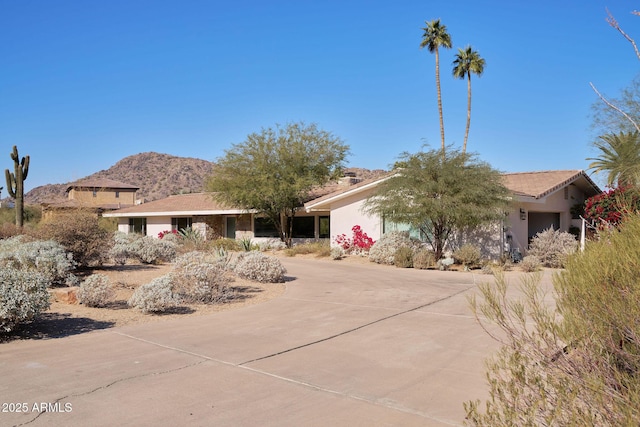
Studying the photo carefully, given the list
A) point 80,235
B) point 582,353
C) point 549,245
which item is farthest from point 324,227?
point 582,353

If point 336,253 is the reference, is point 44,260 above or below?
above

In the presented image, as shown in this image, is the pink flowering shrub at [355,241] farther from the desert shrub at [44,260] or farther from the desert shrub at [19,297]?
the desert shrub at [19,297]

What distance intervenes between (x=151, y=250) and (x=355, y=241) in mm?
10232

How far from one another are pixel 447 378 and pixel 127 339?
4.83m

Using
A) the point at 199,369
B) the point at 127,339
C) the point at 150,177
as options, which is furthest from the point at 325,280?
the point at 150,177

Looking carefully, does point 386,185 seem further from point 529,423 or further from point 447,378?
point 529,423

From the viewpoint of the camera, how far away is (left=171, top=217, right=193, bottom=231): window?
36.4 metres

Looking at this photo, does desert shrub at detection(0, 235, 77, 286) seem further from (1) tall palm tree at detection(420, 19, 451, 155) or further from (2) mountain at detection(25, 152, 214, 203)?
(2) mountain at detection(25, 152, 214, 203)

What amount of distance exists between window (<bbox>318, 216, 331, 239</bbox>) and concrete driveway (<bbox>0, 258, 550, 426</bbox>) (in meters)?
18.7

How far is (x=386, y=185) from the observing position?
2047cm

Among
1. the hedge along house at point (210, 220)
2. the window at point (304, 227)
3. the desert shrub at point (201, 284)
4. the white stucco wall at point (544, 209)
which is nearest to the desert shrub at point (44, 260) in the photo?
the desert shrub at point (201, 284)

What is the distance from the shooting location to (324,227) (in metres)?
29.2

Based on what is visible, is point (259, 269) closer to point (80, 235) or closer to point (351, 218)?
point (80, 235)

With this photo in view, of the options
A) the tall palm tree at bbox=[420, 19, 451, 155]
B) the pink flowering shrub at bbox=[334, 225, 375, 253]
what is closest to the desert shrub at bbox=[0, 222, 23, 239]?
the pink flowering shrub at bbox=[334, 225, 375, 253]
